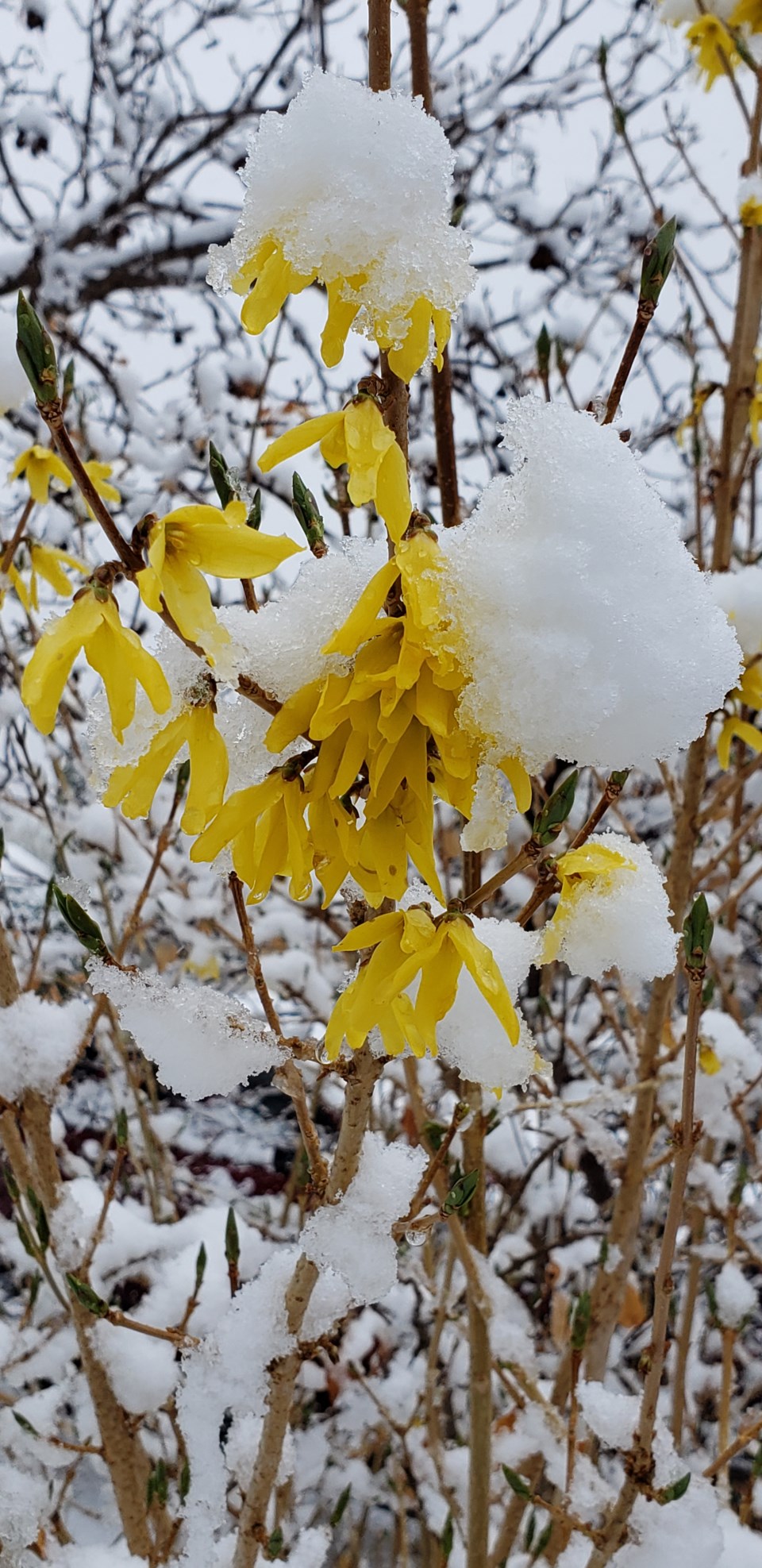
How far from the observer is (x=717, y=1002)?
9.34ft

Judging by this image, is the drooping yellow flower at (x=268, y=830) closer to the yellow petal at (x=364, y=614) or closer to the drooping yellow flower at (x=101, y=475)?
the yellow petal at (x=364, y=614)

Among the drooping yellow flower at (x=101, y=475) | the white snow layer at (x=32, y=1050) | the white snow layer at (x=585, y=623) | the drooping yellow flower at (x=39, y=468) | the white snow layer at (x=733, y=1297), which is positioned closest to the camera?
the white snow layer at (x=585, y=623)

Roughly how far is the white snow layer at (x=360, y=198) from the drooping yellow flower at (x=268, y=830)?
0.91 feet

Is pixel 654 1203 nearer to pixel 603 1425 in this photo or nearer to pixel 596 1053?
pixel 596 1053

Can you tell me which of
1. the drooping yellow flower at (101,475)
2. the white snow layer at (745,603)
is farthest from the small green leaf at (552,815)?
the drooping yellow flower at (101,475)

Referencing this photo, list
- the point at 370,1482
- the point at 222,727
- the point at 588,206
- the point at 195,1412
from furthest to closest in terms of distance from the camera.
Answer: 1. the point at 588,206
2. the point at 370,1482
3. the point at 195,1412
4. the point at 222,727

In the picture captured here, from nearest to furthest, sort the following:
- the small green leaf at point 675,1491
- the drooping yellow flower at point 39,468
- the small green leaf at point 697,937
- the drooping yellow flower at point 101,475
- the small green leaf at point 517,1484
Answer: the small green leaf at point 697,937, the small green leaf at point 675,1491, the small green leaf at point 517,1484, the drooping yellow flower at point 39,468, the drooping yellow flower at point 101,475

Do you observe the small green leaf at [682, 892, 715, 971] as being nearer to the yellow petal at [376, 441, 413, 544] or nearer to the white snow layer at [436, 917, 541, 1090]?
the white snow layer at [436, 917, 541, 1090]

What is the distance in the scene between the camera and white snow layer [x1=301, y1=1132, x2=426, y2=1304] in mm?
728

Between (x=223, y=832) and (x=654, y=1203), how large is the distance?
268 cm

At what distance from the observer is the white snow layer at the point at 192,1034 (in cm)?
71

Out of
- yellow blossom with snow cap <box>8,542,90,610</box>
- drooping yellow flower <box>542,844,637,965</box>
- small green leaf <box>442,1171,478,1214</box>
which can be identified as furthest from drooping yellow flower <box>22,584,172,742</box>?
yellow blossom with snow cap <box>8,542,90,610</box>

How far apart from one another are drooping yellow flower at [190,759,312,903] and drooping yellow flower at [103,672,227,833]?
0.01m

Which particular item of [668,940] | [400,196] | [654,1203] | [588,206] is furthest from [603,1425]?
[588,206]
